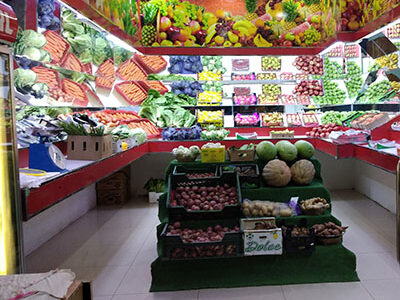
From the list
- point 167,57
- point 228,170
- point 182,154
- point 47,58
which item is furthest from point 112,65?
point 228,170

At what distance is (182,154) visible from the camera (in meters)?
4.09

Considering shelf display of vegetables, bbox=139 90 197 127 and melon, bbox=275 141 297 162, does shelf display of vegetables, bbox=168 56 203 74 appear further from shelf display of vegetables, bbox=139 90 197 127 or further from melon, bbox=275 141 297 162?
melon, bbox=275 141 297 162

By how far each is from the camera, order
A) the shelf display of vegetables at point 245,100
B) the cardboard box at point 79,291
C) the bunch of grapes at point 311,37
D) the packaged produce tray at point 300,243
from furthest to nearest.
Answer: the bunch of grapes at point 311,37 < the shelf display of vegetables at point 245,100 < the packaged produce tray at point 300,243 < the cardboard box at point 79,291

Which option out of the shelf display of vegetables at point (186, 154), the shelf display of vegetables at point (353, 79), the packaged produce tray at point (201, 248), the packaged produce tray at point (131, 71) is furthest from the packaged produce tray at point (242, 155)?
the packaged produce tray at point (131, 71)

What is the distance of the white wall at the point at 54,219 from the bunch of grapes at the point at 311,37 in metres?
5.17

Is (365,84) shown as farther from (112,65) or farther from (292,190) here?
(112,65)

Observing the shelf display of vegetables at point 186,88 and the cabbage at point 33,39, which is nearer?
the cabbage at point 33,39

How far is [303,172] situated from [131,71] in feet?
15.2

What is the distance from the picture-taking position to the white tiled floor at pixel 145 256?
121 inches

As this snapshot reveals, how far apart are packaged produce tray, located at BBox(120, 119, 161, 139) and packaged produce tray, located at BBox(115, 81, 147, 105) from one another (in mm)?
719

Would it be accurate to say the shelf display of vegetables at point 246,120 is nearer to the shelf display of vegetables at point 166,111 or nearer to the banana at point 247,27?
the shelf display of vegetables at point 166,111

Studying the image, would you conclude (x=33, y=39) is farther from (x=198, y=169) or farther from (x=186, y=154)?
(x=198, y=169)

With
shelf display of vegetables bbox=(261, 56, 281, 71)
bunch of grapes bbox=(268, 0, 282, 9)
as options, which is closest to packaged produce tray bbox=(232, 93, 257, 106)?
shelf display of vegetables bbox=(261, 56, 281, 71)

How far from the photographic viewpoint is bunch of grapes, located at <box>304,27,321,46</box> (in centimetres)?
768
